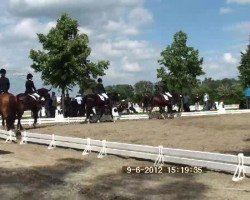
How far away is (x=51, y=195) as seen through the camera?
32.9ft

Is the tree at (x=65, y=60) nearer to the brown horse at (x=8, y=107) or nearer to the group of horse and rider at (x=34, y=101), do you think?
the group of horse and rider at (x=34, y=101)

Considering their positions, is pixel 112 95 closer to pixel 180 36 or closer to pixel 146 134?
pixel 146 134

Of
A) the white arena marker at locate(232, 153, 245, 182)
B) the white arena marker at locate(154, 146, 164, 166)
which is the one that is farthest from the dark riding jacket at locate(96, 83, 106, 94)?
the white arena marker at locate(232, 153, 245, 182)

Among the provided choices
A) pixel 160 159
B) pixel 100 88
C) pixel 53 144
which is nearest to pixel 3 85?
pixel 53 144

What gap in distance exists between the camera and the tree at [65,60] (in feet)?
136

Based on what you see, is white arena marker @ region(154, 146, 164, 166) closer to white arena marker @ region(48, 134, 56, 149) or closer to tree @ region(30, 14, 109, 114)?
white arena marker @ region(48, 134, 56, 149)

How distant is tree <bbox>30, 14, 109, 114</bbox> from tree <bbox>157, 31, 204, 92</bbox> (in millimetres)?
11321

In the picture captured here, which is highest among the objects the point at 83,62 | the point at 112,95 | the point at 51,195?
the point at 83,62

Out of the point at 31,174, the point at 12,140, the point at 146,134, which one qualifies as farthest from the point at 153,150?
the point at 12,140

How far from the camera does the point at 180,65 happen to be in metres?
51.7

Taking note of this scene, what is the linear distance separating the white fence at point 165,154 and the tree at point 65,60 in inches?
879

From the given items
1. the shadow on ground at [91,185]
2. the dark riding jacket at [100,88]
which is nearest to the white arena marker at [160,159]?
the shadow on ground at [91,185]

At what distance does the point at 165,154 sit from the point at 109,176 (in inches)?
85.3

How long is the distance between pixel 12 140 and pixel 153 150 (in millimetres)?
8958
